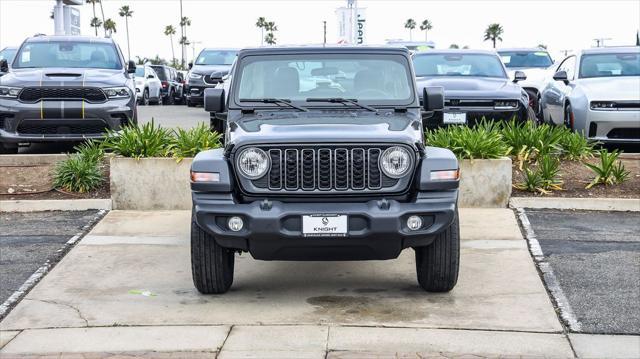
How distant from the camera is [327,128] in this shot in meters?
6.82

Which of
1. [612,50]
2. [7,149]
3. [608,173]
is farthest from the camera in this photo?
[612,50]

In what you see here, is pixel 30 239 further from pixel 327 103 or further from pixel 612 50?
pixel 612 50

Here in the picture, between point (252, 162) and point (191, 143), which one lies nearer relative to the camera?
point (252, 162)

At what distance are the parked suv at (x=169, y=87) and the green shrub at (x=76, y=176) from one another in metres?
25.9

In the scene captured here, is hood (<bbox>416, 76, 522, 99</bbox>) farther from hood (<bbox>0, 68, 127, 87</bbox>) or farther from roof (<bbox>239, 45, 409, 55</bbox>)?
roof (<bbox>239, 45, 409, 55</bbox>)

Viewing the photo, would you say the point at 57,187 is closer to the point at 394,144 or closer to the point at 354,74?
the point at 354,74

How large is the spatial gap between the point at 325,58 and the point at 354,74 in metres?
0.26

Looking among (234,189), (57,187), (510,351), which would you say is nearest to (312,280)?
(234,189)

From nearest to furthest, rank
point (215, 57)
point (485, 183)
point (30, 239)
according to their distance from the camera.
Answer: point (30, 239) < point (485, 183) < point (215, 57)

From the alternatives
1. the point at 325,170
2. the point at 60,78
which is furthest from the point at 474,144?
the point at 60,78

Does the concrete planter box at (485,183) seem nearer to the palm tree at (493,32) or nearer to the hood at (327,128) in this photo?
the hood at (327,128)

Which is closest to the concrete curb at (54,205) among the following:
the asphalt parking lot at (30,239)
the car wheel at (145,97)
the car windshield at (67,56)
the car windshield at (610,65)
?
the asphalt parking lot at (30,239)

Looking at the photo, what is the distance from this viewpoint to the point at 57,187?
11047 mm

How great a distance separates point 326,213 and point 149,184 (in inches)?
176
